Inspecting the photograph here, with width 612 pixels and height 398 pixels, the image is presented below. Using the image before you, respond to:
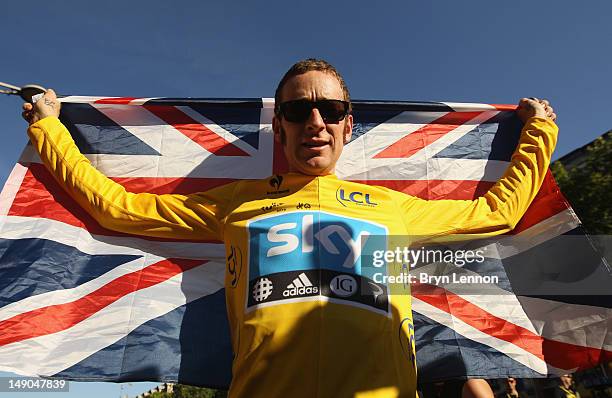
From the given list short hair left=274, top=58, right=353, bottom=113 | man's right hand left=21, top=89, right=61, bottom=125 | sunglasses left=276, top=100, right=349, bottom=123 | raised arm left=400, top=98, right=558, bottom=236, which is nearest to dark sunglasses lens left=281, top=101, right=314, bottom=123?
sunglasses left=276, top=100, right=349, bottom=123

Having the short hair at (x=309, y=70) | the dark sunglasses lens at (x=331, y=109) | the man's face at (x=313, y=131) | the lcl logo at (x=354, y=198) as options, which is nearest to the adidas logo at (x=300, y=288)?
the lcl logo at (x=354, y=198)

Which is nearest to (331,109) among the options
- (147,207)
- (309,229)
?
(309,229)

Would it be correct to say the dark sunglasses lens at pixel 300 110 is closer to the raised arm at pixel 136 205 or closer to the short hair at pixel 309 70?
the short hair at pixel 309 70

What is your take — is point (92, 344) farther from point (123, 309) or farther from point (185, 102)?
point (185, 102)

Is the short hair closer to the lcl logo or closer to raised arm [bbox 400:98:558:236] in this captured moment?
the lcl logo

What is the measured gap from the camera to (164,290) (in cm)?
305

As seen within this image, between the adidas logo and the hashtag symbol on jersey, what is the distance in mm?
88

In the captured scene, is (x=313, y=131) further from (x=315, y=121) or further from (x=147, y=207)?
(x=147, y=207)

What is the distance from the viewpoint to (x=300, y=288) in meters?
1.91

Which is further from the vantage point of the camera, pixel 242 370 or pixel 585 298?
pixel 585 298

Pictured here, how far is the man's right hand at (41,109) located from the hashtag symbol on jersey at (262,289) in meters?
2.37

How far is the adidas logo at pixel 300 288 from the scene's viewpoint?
6.23 ft

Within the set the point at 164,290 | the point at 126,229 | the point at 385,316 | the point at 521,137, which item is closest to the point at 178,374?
the point at 164,290

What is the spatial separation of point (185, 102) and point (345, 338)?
274 centimetres
